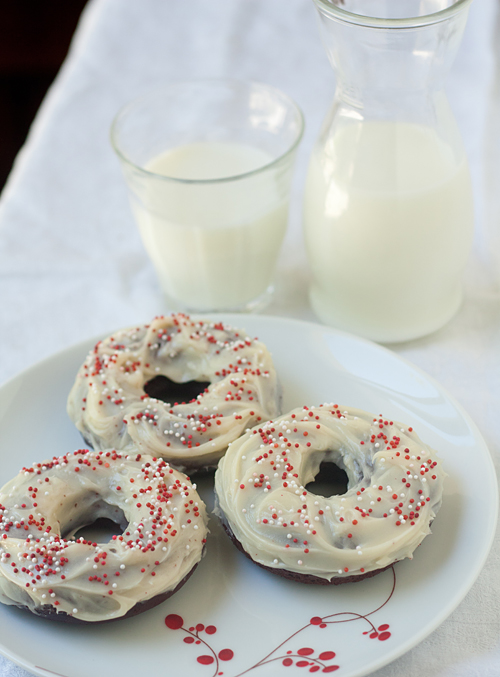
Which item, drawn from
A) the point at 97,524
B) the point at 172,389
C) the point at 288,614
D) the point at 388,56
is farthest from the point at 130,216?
the point at 288,614

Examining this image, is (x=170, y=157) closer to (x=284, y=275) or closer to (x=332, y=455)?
(x=284, y=275)

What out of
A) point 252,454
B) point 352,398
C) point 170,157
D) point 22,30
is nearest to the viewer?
point 252,454

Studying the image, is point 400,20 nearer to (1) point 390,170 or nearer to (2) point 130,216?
(1) point 390,170

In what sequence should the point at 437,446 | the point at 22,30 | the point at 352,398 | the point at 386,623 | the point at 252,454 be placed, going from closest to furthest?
1. the point at 386,623
2. the point at 252,454
3. the point at 437,446
4. the point at 352,398
5. the point at 22,30

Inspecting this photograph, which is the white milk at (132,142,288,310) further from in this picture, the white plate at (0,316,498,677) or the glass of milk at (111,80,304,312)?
the white plate at (0,316,498,677)

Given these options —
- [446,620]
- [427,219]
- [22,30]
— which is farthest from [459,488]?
[22,30]

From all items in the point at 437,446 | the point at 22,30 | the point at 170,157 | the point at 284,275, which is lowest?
the point at 22,30
